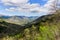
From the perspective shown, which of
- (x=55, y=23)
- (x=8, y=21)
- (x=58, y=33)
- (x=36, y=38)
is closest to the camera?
(x=36, y=38)

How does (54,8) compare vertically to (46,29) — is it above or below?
above

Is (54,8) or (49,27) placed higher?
(54,8)

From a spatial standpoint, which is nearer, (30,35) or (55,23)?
(30,35)

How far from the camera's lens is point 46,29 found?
51.6 ft

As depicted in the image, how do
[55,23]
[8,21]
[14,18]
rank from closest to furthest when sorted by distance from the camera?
[55,23] → [8,21] → [14,18]

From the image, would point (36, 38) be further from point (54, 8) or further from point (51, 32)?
point (54, 8)

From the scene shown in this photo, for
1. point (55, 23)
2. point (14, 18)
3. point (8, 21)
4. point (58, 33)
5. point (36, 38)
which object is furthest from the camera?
point (14, 18)

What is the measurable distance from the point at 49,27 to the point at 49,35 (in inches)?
37.0

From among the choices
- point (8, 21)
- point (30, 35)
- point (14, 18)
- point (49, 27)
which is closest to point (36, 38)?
point (30, 35)

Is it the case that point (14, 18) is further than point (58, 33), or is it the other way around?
point (14, 18)

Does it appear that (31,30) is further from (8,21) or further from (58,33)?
(8,21)

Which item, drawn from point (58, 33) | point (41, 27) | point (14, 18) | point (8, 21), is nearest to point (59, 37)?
point (58, 33)

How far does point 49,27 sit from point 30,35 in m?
1.73

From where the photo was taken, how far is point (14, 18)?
3194 centimetres
